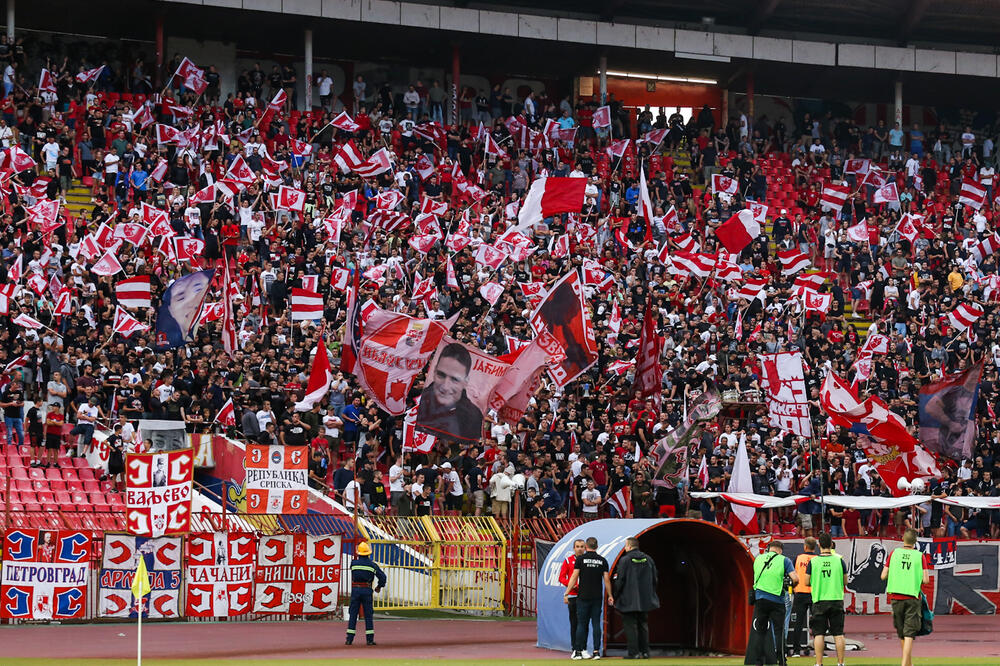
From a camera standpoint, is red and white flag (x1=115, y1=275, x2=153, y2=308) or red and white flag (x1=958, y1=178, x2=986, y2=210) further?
red and white flag (x1=958, y1=178, x2=986, y2=210)

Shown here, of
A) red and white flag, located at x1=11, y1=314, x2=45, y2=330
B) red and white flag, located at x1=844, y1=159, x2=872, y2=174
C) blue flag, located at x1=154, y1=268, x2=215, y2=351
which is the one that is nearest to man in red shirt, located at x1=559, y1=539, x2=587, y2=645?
blue flag, located at x1=154, y1=268, x2=215, y2=351

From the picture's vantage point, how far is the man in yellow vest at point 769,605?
792 inches

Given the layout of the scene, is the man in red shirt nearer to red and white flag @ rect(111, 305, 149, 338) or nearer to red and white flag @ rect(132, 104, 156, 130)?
red and white flag @ rect(111, 305, 149, 338)

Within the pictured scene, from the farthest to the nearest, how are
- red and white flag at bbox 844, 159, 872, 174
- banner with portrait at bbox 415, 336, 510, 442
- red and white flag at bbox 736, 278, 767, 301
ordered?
red and white flag at bbox 844, 159, 872, 174 → red and white flag at bbox 736, 278, 767, 301 → banner with portrait at bbox 415, 336, 510, 442

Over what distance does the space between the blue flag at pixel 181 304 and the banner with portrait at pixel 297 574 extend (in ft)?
20.1

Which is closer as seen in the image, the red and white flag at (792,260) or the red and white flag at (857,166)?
the red and white flag at (792,260)

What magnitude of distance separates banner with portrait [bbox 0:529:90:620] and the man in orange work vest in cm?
1055

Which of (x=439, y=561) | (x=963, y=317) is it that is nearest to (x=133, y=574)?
(x=439, y=561)

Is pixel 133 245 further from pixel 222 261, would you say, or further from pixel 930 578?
pixel 930 578

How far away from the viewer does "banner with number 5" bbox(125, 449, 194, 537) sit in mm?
24828

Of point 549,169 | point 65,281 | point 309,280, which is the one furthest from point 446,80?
point 65,281

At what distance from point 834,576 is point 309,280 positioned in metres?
17.6

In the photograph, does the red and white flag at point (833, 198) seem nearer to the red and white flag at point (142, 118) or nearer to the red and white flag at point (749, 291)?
the red and white flag at point (749, 291)

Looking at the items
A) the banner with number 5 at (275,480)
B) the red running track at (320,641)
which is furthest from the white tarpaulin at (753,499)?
the banner with number 5 at (275,480)
